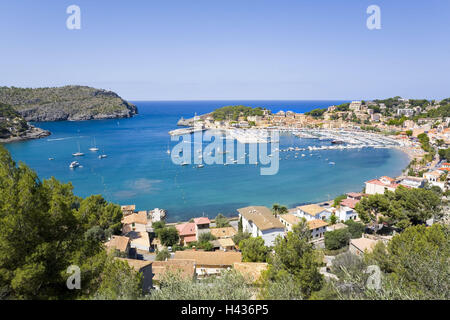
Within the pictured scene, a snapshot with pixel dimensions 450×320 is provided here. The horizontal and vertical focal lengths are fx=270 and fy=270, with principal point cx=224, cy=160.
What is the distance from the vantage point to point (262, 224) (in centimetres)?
1462

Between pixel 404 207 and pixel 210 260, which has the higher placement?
pixel 404 207

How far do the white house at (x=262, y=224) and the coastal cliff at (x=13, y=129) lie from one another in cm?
5398

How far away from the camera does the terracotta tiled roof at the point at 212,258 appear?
36.7ft

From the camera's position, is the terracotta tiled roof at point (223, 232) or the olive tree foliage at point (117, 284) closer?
the olive tree foliage at point (117, 284)

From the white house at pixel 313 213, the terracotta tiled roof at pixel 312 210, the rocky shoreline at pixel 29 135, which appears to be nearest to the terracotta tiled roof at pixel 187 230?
the white house at pixel 313 213

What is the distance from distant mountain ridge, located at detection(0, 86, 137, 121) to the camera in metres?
82.8

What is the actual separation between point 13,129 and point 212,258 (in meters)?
60.5

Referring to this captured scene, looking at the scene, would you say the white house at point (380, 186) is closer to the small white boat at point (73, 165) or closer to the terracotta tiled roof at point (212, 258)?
the terracotta tiled roof at point (212, 258)

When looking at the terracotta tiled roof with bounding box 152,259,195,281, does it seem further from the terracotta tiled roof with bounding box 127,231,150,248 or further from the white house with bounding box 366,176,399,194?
the white house with bounding box 366,176,399,194

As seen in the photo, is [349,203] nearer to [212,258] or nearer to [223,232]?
[223,232]

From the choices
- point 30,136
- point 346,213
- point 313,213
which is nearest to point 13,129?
point 30,136

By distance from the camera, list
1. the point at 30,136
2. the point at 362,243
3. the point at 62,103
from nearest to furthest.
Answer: the point at 362,243 < the point at 30,136 < the point at 62,103

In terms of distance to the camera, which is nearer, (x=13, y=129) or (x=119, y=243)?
(x=119, y=243)
